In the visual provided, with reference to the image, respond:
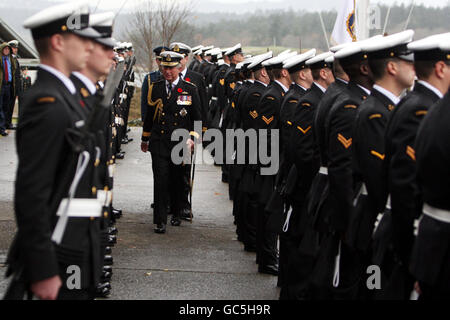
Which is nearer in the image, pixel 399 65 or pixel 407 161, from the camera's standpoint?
pixel 407 161

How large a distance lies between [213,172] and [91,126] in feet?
34.6

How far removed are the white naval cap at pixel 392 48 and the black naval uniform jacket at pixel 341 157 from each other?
0.43m

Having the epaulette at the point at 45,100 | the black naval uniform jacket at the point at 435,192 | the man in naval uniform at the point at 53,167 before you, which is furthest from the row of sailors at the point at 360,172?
the epaulette at the point at 45,100

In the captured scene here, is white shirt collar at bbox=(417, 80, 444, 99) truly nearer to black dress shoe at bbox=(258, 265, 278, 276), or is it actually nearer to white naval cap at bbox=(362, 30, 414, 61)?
white naval cap at bbox=(362, 30, 414, 61)

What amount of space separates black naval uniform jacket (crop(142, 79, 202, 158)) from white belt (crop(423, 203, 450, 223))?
5.85 m

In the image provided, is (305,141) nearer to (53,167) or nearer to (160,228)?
(53,167)

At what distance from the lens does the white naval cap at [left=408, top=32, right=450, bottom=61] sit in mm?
3883

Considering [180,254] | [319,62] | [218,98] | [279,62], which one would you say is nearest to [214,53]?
[218,98]

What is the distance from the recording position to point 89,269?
3672 mm

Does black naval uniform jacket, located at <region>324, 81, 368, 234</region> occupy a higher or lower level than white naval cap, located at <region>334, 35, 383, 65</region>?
lower

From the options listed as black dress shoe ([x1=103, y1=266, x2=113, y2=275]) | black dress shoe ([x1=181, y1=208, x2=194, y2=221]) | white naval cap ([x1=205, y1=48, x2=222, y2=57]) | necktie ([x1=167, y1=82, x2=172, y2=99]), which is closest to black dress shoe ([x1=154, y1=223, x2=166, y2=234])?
black dress shoe ([x1=181, y1=208, x2=194, y2=221])

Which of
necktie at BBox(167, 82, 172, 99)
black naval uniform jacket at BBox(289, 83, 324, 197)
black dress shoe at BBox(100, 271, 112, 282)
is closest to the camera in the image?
black naval uniform jacket at BBox(289, 83, 324, 197)

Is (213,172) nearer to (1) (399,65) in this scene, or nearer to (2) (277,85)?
(2) (277,85)
